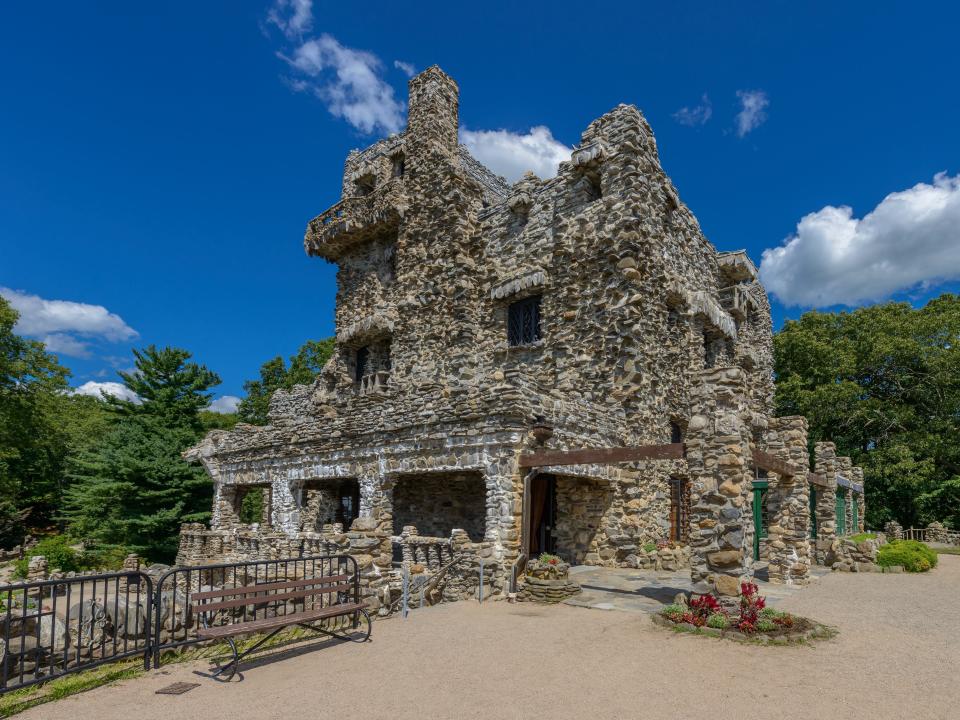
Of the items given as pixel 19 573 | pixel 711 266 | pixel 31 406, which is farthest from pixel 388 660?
pixel 31 406

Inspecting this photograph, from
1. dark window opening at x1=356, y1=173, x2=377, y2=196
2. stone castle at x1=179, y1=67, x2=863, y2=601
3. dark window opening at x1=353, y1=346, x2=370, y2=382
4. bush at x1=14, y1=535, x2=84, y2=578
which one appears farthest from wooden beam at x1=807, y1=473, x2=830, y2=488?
bush at x1=14, y1=535, x2=84, y2=578

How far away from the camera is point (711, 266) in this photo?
70.3 feet

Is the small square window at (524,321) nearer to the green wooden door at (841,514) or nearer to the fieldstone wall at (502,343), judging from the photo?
the fieldstone wall at (502,343)

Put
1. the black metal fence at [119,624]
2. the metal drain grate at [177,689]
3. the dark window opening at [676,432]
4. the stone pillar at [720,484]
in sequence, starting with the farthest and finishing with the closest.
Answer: the dark window opening at [676,432]
the stone pillar at [720,484]
the black metal fence at [119,624]
the metal drain grate at [177,689]

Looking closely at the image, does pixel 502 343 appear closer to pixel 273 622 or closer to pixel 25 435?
pixel 273 622

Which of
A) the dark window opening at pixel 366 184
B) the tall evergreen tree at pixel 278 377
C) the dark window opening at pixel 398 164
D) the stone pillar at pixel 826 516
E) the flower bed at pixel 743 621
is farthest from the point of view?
the tall evergreen tree at pixel 278 377

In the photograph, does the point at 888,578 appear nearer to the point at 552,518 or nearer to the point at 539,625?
the point at 552,518

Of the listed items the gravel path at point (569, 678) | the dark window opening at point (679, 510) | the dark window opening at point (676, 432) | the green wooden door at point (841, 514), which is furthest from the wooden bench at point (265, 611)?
the green wooden door at point (841, 514)

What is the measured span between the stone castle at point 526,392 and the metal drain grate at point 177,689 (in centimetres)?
354

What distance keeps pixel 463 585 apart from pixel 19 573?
19454 mm

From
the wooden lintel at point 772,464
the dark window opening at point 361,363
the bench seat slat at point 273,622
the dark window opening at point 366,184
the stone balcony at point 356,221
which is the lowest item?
the bench seat slat at point 273,622

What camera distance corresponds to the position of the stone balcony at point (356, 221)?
75.3 ft

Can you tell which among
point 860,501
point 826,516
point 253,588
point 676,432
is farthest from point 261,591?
point 860,501

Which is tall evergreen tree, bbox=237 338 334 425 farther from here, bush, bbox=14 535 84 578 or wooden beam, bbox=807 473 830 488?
wooden beam, bbox=807 473 830 488
